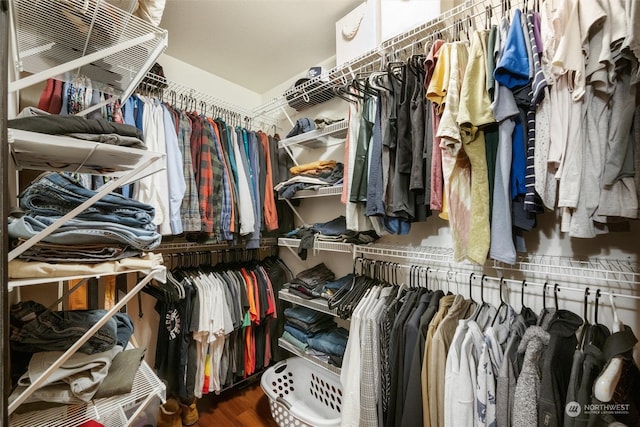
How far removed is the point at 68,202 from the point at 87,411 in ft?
1.99

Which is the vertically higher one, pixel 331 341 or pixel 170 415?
pixel 331 341

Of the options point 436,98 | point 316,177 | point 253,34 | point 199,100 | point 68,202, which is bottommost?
point 68,202

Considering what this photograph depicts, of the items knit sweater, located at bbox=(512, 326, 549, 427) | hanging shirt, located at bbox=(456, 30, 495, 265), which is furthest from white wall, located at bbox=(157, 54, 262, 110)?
knit sweater, located at bbox=(512, 326, 549, 427)

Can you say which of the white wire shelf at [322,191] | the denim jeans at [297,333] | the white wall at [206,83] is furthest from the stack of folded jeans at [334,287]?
the white wall at [206,83]

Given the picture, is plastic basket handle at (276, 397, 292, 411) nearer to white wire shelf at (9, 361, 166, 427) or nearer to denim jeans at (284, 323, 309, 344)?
denim jeans at (284, 323, 309, 344)

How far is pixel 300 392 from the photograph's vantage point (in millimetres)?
1794

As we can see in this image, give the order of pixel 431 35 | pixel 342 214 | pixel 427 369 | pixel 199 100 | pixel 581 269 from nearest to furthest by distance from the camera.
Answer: pixel 581 269, pixel 427 369, pixel 431 35, pixel 342 214, pixel 199 100

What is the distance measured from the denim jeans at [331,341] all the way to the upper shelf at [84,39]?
1.61 m

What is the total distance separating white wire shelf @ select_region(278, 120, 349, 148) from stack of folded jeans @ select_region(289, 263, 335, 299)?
0.92 metres

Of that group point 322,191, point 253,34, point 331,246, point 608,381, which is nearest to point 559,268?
point 608,381

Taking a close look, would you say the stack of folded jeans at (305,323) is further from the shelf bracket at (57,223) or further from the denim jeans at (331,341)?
the shelf bracket at (57,223)

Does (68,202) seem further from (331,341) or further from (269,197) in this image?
(331,341)

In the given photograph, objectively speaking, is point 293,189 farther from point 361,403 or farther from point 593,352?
point 593,352

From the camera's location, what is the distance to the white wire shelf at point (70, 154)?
63 centimetres
